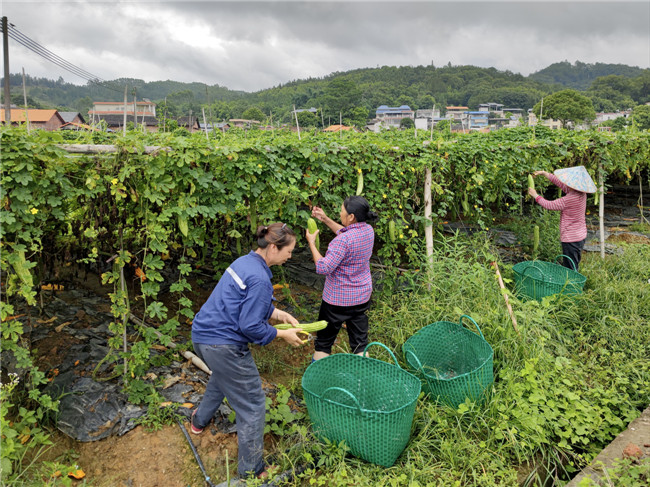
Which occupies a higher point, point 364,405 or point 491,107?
point 491,107

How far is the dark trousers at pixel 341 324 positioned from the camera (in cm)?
360

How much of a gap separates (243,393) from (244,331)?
43cm

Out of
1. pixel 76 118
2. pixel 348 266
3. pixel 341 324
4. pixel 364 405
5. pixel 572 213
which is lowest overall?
pixel 364 405

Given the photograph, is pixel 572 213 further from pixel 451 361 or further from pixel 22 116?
pixel 22 116

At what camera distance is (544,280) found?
5.00 m

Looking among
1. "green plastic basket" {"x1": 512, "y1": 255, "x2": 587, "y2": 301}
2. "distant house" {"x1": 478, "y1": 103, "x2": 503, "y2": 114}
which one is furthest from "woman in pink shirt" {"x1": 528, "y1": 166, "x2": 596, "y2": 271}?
"distant house" {"x1": 478, "y1": 103, "x2": 503, "y2": 114}

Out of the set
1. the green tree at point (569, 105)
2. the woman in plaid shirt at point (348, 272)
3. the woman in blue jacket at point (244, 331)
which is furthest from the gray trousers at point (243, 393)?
the green tree at point (569, 105)

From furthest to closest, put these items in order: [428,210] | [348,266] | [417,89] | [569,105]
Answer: [569,105], [417,89], [428,210], [348,266]

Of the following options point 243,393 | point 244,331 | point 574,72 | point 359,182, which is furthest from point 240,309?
point 574,72

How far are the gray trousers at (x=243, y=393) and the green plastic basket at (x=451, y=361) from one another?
1.22 metres

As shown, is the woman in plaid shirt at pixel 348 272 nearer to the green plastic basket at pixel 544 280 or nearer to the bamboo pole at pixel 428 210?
the bamboo pole at pixel 428 210

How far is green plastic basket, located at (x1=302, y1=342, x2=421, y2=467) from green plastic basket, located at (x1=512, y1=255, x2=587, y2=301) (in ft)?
8.04

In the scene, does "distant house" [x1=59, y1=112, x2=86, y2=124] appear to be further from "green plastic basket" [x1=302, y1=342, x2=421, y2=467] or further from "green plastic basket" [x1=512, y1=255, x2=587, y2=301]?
"green plastic basket" [x1=512, y1=255, x2=587, y2=301]

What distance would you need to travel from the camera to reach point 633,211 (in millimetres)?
10320
